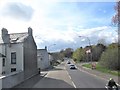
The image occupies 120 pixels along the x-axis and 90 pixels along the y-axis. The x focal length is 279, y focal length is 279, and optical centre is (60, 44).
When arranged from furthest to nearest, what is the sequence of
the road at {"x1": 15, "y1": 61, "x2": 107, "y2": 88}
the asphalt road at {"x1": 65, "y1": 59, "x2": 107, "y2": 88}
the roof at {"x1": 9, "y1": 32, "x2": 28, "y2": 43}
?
the roof at {"x1": 9, "y1": 32, "x2": 28, "y2": 43}
the road at {"x1": 15, "y1": 61, "x2": 107, "y2": 88}
the asphalt road at {"x1": 65, "y1": 59, "x2": 107, "y2": 88}

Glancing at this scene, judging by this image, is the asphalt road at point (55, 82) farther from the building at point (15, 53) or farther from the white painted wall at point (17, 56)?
the white painted wall at point (17, 56)

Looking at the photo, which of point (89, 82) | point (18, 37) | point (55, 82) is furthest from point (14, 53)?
point (89, 82)

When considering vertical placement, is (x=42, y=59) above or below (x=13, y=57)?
above

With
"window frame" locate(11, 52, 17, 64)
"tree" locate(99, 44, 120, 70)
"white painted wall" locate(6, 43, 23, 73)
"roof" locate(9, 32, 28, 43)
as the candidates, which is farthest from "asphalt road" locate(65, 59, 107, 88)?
"tree" locate(99, 44, 120, 70)

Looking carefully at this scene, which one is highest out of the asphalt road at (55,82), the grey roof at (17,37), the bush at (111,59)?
the grey roof at (17,37)

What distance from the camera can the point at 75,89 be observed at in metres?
25.8

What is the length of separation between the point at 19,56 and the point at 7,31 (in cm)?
731

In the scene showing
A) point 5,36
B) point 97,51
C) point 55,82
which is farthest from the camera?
point 97,51

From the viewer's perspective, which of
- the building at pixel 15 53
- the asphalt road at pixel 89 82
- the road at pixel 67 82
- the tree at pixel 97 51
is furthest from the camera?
the tree at pixel 97 51

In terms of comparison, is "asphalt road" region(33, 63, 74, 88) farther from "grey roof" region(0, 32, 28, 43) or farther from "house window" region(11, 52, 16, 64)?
"grey roof" region(0, 32, 28, 43)

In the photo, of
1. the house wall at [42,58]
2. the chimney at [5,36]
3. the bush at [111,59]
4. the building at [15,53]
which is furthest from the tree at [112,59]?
the house wall at [42,58]

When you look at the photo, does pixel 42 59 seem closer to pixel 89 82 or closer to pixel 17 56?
pixel 17 56

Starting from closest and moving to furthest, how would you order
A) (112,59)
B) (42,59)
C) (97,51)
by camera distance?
(112,59)
(42,59)
(97,51)

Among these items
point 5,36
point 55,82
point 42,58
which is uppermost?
point 5,36
